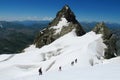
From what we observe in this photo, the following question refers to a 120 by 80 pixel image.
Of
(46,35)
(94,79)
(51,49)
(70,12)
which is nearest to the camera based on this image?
(94,79)

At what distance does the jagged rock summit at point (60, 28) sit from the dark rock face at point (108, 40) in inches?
620

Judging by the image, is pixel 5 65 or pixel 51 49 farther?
pixel 51 49

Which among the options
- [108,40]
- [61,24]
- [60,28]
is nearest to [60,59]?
[108,40]

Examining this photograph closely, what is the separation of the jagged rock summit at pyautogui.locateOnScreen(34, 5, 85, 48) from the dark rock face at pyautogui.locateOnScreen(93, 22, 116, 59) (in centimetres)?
1574

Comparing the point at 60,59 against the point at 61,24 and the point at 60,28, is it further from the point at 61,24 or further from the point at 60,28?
the point at 61,24

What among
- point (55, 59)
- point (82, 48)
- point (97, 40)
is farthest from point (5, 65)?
point (97, 40)

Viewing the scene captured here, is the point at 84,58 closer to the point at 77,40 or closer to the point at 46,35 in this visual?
the point at 77,40

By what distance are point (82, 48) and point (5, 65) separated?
2291 cm

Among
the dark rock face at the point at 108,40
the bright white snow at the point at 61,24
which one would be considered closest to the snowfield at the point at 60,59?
the dark rock face at the point at 108,40

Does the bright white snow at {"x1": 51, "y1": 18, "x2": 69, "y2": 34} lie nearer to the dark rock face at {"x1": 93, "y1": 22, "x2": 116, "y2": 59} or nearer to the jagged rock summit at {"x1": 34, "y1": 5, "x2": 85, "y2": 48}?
the jagged rock summit at {"x1": 34, "y1": 5, "x2": 85, "y2": 48}

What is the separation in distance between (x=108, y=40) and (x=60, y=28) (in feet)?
124

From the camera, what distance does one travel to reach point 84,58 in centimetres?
6725

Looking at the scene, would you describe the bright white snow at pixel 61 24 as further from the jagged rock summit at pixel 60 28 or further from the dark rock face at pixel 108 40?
the dark rock face at pixel 108 40

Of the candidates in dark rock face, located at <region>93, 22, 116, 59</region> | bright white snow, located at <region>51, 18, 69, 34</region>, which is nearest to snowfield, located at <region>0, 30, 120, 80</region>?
dark rock face, located at <region>93, 22, 116, 59</region>
